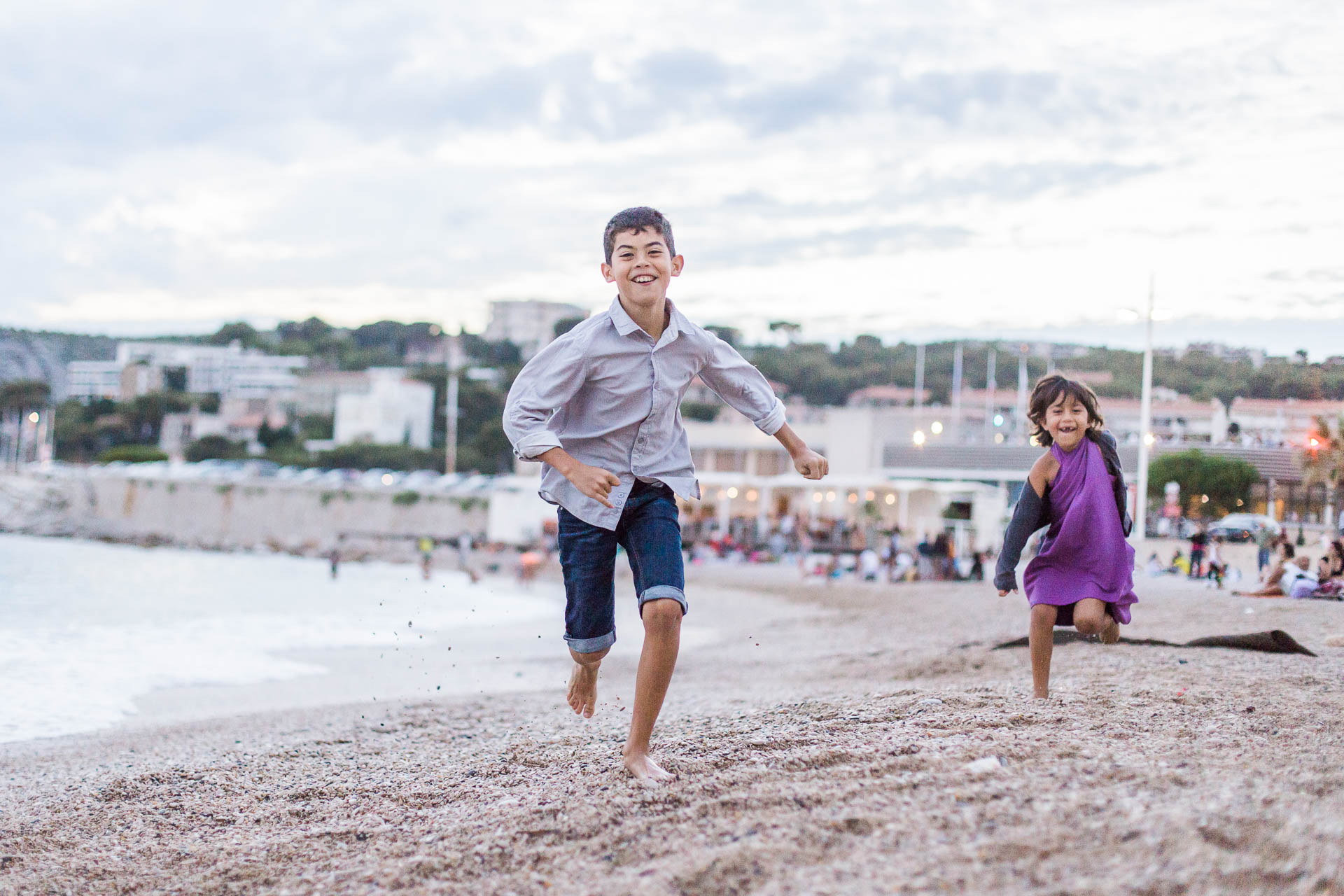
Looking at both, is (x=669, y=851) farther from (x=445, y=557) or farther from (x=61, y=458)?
(x=61, y=458)

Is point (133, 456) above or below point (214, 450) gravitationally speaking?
below

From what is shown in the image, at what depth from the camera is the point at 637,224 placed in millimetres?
3520

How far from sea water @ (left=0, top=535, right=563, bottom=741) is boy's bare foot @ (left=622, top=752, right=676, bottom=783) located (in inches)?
258

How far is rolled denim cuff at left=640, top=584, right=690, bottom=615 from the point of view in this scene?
331 centimetres

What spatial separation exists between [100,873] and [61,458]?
105628 millimetres

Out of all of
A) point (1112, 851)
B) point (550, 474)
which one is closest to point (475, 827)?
point (550, 474)

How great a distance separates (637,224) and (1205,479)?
21.4 metres

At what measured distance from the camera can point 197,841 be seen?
358cm

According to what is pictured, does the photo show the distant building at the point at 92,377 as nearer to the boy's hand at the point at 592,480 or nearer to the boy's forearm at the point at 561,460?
the boy's forearm at the point at 561,460

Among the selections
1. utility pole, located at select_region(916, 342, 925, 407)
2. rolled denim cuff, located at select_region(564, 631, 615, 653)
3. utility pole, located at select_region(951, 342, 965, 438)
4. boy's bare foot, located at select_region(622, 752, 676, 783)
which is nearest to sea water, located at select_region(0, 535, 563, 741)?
rolled denim cuff, located at select_region(564, 631, 615, 653)

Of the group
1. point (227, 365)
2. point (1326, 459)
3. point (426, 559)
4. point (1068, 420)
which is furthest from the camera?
point (227, 365)

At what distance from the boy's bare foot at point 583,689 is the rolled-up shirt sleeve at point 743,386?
101cm

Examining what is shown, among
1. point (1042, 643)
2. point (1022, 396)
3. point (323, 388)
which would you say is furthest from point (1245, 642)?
point (323, 388)

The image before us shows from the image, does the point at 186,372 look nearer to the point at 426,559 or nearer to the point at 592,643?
the point at 426,559
